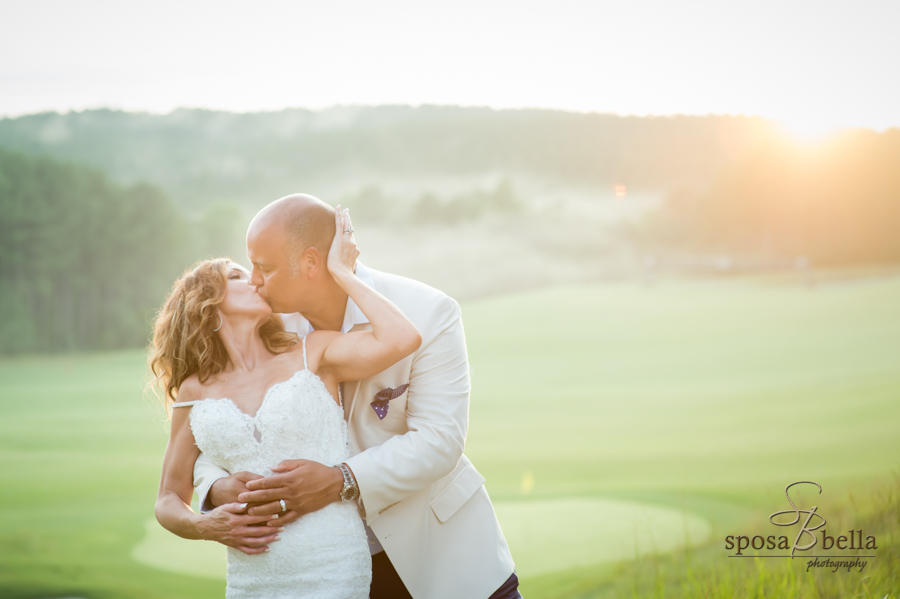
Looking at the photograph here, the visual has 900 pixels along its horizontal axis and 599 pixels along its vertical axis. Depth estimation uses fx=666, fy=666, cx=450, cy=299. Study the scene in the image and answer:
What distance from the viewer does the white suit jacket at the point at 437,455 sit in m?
1.71

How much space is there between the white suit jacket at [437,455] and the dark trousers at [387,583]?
6cm

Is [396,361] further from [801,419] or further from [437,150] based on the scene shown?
[437,150]

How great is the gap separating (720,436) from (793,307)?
14.6 feet

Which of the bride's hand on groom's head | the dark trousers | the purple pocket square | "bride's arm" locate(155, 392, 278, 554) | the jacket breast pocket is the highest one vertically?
the bride's hand on groom's head

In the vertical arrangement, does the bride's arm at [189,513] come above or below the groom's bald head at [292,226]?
below

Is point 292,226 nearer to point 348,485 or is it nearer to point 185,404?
point 185,404

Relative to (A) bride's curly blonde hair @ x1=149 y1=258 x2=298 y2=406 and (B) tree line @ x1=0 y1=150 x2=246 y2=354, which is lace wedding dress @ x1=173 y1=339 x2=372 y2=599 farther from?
(B) tree line @ x1=0 y1=150 x2=246 y2=354

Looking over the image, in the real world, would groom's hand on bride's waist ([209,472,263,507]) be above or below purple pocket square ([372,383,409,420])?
below

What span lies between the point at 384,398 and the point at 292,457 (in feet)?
0.90

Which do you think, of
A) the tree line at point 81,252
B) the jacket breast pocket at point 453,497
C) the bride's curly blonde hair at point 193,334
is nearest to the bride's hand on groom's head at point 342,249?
the bride's curly blonde hair at point 193,334

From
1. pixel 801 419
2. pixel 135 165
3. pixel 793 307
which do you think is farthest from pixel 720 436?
pixel 135 165

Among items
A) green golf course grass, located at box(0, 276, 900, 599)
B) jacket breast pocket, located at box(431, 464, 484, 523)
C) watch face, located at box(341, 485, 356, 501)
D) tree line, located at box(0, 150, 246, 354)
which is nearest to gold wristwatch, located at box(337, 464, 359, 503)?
watch face, located at box(341, 485, 356, 501)

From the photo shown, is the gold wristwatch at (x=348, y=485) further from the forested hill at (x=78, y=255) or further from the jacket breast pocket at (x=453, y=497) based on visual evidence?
the forested hill at (x=78, y=255)

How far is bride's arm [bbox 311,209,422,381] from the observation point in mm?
1605
